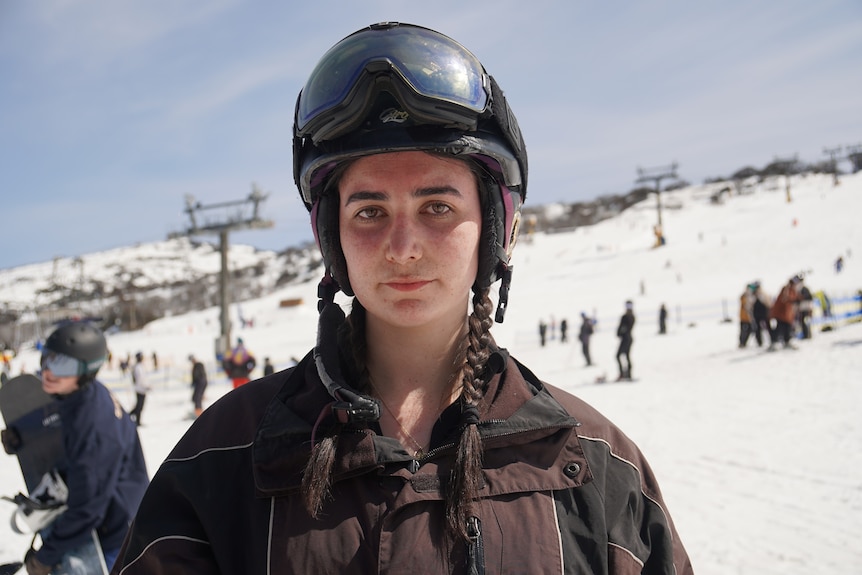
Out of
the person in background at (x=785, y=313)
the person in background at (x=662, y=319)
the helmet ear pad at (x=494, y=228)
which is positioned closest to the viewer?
the helmet ear pad at (x=494, y=228)

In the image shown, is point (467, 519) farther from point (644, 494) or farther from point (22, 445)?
point (22, 445)

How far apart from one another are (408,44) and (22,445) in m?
3.62

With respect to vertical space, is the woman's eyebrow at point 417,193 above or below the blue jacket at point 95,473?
above

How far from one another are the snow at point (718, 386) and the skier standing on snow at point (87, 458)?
3.50 m

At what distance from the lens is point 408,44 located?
6.11ft

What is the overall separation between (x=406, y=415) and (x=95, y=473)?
2548mm

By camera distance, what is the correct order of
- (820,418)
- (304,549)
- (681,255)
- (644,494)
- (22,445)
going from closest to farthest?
1. (304,549)
2. (644,494)
3. (22,445)
4. (820,418)
5. (681,255)

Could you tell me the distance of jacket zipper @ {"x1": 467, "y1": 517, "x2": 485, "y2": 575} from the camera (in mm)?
1470

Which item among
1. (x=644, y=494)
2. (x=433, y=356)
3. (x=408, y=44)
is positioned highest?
(x=408, y=44)

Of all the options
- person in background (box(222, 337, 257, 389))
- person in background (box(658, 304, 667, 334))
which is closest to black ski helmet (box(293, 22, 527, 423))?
person in background (box(222, 337, 257, 389))

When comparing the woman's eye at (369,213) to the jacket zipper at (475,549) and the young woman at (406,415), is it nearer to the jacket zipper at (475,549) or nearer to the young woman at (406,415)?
the young woman at (406,415)

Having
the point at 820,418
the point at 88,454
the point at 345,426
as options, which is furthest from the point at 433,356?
the point at 820,418

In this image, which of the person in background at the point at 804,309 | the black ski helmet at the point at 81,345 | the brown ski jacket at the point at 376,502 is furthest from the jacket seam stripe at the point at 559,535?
the person in background at the point at 804,309

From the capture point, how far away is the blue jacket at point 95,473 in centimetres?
336
